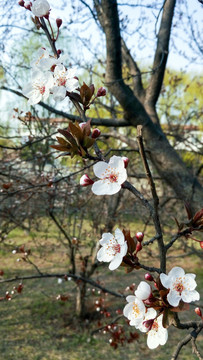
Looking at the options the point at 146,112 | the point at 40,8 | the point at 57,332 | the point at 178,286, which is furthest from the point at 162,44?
the point at 57,332

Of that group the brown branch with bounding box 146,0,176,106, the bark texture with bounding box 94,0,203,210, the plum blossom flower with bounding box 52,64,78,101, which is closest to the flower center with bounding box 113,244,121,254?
the plum blossom flower with bounding box 52,64,78,101

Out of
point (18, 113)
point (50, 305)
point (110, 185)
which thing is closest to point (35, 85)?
point (110, 185)

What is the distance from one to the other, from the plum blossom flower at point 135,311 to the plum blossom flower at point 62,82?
0.52m

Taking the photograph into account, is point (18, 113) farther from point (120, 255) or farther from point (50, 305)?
point (50, 305)

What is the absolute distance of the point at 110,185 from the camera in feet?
2.28

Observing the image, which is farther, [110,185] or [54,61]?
[54,61]

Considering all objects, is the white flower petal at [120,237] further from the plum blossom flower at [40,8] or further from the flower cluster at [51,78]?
the plum blossom flower at [40,8]

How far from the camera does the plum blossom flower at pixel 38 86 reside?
78 centimetres

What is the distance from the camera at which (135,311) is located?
2.47 ft

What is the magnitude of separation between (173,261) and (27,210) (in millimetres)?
3184

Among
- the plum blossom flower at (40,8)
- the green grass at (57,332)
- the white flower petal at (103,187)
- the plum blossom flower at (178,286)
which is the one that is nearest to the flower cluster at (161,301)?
the plum blossom flower at (178,286)

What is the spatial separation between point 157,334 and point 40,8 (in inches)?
35.7

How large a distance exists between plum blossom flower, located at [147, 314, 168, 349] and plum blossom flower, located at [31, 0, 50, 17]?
862 mm

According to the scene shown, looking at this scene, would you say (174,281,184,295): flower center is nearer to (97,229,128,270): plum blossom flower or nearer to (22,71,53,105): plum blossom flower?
(97,229,128,270): plum blossom flower
